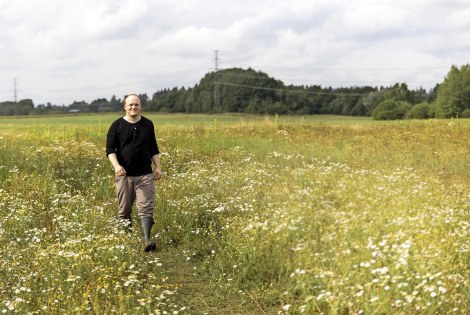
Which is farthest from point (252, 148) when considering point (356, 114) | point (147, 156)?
point (356, 114)

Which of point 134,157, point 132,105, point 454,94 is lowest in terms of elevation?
point 134,157

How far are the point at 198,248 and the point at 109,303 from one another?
244cm

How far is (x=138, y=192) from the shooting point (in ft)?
22.1

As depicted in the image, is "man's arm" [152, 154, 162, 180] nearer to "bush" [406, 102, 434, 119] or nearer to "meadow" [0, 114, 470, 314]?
"meadow" [0, 114, 470, 314]

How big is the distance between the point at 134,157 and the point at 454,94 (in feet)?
244

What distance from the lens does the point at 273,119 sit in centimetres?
2131

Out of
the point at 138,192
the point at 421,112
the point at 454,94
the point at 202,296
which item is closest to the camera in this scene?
the point at 202,296

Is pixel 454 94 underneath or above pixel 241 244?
above

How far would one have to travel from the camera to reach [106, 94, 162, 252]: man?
21.6 ft

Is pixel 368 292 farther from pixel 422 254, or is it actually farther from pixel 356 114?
pixel 356 114

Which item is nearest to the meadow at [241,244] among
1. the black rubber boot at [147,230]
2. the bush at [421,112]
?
the black rubber boot at [147,230]

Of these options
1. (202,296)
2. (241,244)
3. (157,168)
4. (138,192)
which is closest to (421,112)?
(157,168)

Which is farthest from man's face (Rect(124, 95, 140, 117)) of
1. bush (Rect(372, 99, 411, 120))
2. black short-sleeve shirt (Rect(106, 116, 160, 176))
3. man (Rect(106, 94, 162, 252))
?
bush (Rect(372, 99, 411, 120))

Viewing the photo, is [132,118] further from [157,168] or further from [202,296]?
[202,296]
